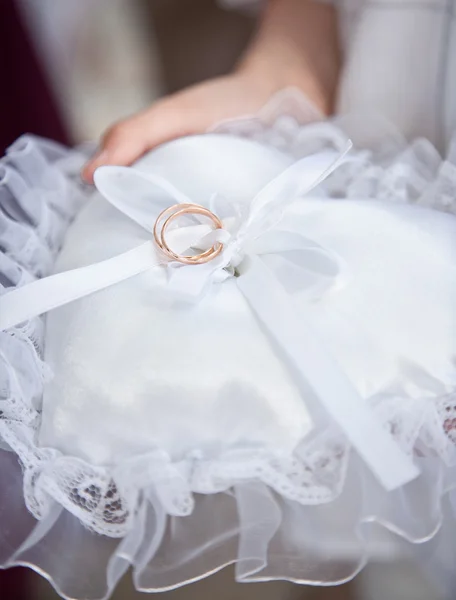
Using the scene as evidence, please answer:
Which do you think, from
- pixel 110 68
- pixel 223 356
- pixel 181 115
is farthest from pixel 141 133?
pixel 110 68

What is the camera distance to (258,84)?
774mm

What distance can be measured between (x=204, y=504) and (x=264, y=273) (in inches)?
7.4

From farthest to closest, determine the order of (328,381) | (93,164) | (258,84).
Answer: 1. (258,84)
2. (93,164)
3. (328,381)

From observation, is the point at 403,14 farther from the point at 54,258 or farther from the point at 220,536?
the point at 220,536

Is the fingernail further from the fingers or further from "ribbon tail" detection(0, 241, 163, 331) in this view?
"ribbon tail" detection(0, 241, 163, 331)

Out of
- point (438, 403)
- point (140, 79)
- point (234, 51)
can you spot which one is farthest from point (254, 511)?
point (140, 79)

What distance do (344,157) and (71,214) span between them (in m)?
0.29

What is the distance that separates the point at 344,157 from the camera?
567 mm

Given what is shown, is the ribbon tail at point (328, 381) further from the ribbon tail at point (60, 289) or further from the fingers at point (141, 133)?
the fingers at point (141, 133)

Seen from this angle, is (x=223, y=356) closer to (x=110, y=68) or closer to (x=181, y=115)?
(x=181, y=115)

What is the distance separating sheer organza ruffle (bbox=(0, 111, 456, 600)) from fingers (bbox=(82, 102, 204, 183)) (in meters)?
0.18

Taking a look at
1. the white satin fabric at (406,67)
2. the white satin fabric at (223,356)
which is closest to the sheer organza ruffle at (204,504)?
the white satin fabric at (223,356)

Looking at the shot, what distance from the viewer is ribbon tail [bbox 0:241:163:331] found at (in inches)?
19.0

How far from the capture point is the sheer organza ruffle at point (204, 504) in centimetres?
44
